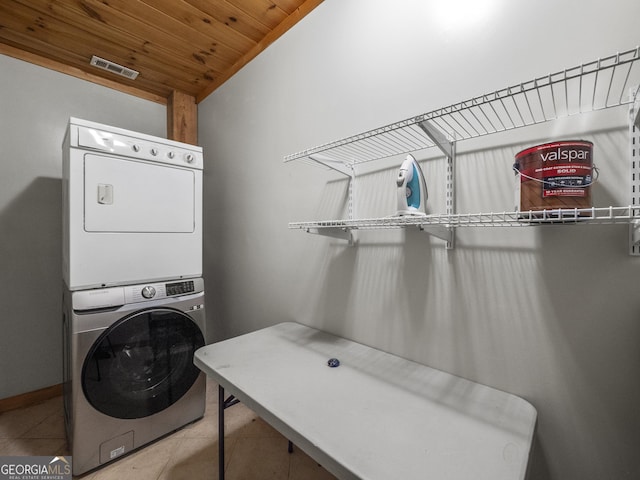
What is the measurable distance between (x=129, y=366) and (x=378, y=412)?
1385 mm

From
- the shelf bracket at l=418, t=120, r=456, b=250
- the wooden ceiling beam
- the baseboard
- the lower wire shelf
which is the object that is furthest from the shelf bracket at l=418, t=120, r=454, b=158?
the baseboard

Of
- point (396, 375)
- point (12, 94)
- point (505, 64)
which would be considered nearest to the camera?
point (505, 64)

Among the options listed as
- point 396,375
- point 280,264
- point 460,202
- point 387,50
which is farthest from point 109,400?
point 387,50

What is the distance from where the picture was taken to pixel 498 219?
924mm

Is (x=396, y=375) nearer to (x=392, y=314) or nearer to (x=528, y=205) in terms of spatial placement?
(x=392, y=314)

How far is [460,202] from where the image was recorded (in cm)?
106

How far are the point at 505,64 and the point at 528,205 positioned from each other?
581mm

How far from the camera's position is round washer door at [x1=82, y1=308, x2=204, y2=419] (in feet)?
4.67

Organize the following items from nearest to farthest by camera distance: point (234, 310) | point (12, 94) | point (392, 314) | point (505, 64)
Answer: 1. point (505, 64)
2. point (392, 314)
3. point (12, 94)
4. point (234, 310)

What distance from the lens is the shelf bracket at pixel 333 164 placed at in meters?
1.34

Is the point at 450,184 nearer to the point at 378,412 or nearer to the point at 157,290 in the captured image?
the point at 378,412

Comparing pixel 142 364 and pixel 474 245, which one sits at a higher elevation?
pixel 474 245

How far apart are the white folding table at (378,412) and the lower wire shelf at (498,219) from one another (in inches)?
21.4

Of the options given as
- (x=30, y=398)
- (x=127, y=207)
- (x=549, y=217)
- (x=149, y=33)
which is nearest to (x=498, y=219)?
(x=549, y=217)
